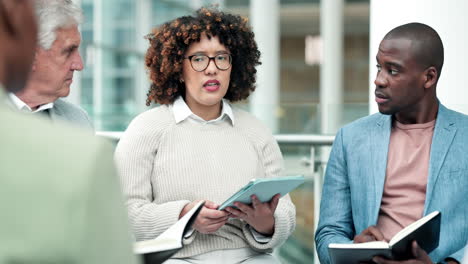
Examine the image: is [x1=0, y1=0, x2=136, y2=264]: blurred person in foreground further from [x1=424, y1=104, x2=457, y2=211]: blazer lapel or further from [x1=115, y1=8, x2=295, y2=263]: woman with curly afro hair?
[x1=424, y1=104, x2=457, y2=211]: blazer lapel

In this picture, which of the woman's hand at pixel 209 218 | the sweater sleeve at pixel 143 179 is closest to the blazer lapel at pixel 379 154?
the woman's hand at pixel 209 218

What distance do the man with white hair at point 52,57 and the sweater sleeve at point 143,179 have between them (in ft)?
1.01

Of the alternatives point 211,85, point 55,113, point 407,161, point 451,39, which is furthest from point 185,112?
point 451,39

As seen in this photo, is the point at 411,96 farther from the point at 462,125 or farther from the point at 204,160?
the point at 204,160

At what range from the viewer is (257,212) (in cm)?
257

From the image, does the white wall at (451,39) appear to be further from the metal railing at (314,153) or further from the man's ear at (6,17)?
the man's ear at (6,17)

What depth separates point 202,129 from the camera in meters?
2.88

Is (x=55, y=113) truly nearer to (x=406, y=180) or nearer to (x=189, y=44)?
(x=189, y=44)

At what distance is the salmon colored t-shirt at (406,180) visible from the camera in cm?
265

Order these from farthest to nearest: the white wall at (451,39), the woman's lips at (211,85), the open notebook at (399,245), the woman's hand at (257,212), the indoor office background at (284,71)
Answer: the indoor office background at (284,71) < the white wall at (451,39) < the woman's lips at (211,85) < the woman's hand at (257,212) < the open notebook at (399,245)

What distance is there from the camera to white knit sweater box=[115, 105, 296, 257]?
271 cm

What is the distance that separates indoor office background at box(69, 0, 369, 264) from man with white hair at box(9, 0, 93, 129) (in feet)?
0.61

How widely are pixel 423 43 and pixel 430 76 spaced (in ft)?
0.41

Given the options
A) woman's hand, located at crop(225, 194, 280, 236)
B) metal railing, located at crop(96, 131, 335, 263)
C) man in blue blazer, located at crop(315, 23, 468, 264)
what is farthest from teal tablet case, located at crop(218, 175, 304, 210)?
metal railing, located at crop(96, 131, 335, 263)
